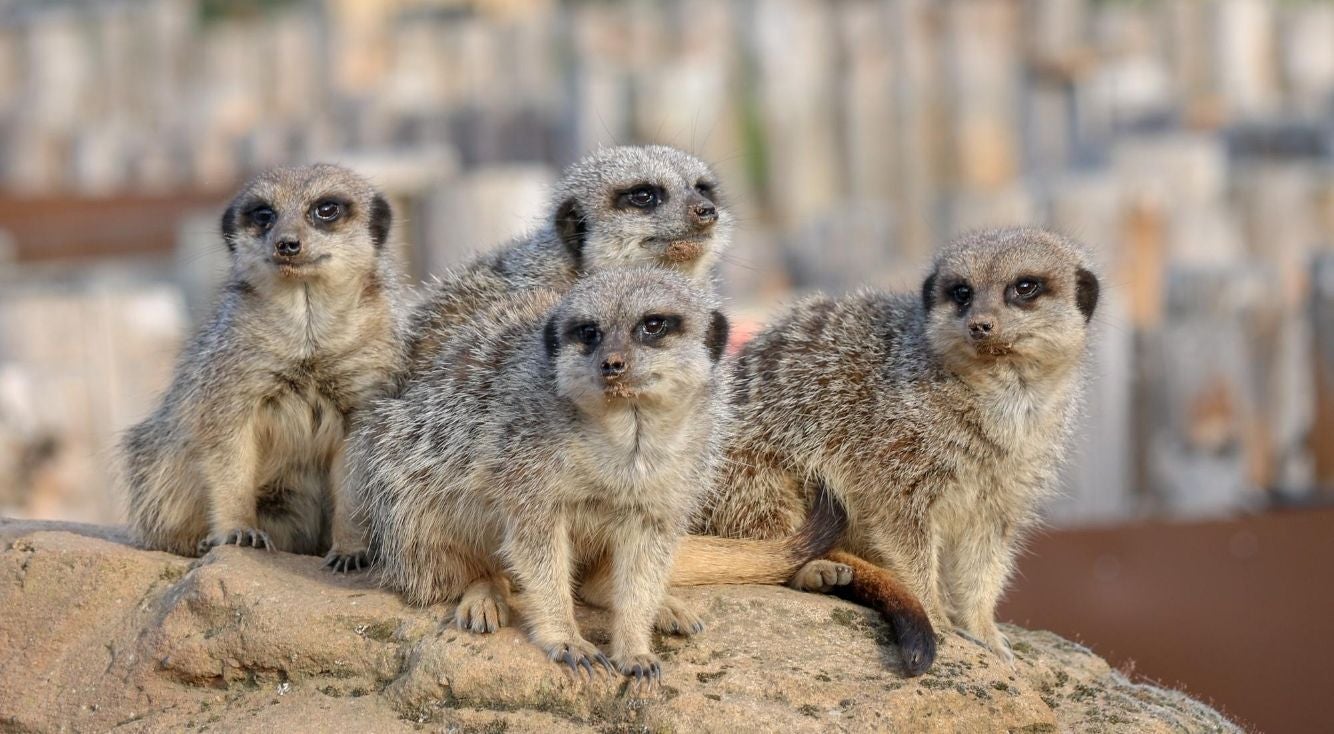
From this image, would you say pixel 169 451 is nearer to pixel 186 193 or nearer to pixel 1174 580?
pixel 1174 580

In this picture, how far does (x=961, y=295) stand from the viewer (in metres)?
4.84

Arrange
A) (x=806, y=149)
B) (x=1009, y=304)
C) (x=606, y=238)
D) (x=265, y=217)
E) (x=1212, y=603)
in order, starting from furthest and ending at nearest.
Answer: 1. (x=806, y=149)
2. (x=1212, y=603)
3. (x=606, y=238)
4. (x=265, y=217)
5. (x=1009, y=304)

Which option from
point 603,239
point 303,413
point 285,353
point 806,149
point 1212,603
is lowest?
point 1212,603

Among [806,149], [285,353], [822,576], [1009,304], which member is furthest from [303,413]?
[806,149]

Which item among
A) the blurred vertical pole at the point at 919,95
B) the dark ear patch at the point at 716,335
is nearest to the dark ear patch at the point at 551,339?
the dark ear patch at the point at 716,335

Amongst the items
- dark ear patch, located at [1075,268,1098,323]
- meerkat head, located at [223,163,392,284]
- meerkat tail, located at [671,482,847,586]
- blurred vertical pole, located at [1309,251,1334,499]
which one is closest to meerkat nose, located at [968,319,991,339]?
dark ear patch, located at [1075,268,1098,323]

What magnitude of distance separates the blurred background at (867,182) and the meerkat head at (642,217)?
0.38 metres

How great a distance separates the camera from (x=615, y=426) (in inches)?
166

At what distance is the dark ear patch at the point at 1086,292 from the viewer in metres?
4.91

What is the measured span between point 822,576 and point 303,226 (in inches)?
66.6

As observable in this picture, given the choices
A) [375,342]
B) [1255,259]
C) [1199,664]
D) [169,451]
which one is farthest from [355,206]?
[1255,259]

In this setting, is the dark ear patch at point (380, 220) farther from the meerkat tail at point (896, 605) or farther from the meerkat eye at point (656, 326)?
the meerkat tail at point (896, 605)

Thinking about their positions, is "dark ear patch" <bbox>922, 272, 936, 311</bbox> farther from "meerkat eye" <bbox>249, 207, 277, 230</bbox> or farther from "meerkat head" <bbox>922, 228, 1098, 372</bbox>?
"meerkat eye" <bbox>249, 207, 277, 230</bbox>

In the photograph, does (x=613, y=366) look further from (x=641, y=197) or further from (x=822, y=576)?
(x=641, y=197)
